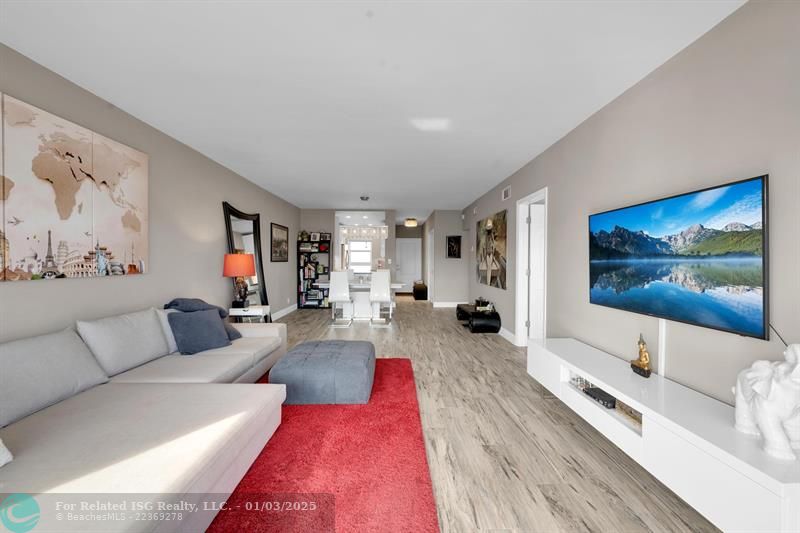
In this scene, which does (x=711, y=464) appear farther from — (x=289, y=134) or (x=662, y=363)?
(x=289, y=134)

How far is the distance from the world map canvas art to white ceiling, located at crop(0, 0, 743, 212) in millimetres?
299

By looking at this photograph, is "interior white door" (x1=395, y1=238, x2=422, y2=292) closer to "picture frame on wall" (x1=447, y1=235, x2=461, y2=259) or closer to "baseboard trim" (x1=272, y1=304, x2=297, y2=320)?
"picture frame on wall" (x1=447, y1=235, x2=461, y2=259)

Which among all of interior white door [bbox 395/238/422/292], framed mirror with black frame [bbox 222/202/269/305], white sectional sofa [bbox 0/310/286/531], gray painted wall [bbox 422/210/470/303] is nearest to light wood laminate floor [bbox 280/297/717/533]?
white sectional sofa [bbox 0/310/286/531]

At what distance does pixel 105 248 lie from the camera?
255 centimetres

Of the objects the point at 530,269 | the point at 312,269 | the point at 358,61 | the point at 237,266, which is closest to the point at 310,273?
the point at 312,269

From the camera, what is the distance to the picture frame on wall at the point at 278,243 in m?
6.19

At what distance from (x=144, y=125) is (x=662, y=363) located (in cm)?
462

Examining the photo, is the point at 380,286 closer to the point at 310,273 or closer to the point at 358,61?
the point at 310,273

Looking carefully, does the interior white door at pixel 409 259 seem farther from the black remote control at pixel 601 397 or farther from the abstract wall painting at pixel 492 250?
the black remote control at pixel 601 397

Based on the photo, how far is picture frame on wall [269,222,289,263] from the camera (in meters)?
6.19

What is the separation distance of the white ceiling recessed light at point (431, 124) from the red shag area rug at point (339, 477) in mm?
2521

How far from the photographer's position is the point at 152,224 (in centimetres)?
308

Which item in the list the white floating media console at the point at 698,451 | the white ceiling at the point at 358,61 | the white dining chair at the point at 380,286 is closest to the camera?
the white floating media console at the point at 698,451

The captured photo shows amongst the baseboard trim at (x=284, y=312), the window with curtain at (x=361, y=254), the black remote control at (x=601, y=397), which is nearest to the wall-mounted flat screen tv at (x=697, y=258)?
the black remote control at (x=601, y=397)
